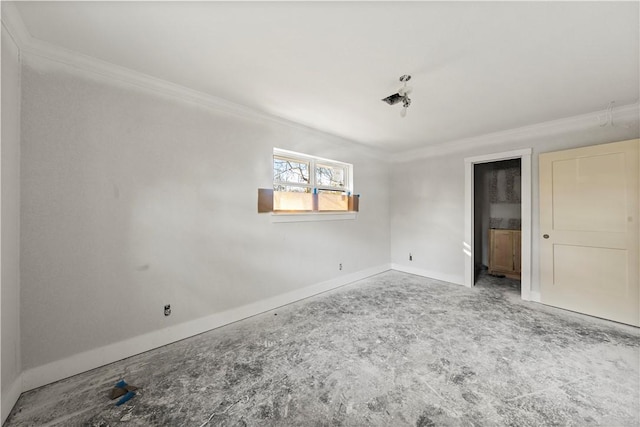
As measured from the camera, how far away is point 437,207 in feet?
14.0

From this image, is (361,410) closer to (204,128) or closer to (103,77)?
(204,128)

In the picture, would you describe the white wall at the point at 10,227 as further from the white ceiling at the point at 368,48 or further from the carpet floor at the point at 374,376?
the white ceiling at the point at 368,48

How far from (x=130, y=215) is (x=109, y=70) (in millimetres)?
1219

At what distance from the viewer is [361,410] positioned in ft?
4.84

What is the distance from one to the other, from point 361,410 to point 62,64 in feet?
10.8

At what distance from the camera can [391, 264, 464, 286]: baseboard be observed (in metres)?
3.99

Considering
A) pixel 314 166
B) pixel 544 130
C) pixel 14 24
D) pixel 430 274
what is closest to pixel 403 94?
pixel 314 166

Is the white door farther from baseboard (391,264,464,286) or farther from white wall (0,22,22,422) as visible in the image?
white wall (0,22,22,422)

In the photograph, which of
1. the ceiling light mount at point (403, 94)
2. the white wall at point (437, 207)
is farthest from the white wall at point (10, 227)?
the white wall at point (437, 207)

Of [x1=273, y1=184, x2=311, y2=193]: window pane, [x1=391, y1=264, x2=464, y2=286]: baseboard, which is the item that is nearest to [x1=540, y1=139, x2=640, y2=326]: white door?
[x1=391, y1=264, x2=464, y2=286]: baseboard

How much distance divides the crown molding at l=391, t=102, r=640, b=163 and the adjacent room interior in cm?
2

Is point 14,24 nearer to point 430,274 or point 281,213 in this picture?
point 281,213

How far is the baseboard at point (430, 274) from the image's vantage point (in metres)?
3.99

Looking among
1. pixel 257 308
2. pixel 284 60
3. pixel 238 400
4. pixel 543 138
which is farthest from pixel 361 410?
pixel 543 138
